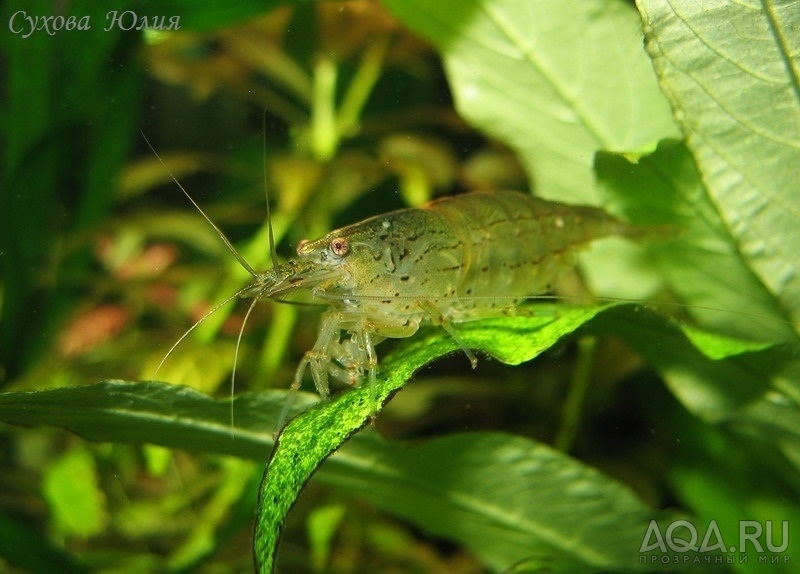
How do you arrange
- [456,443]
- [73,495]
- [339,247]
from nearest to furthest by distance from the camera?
[456,443]
[339,247]
[73,495]

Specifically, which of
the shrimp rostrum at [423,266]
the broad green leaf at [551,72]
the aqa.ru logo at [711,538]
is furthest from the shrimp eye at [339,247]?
the aqa.ru logo at [711,538]

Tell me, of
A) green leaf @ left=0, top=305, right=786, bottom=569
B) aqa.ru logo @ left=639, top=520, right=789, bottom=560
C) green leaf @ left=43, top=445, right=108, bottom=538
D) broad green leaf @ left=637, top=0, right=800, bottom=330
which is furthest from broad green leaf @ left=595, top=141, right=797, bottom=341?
green leaf @ left=43, top=445, right=108, bottom=538

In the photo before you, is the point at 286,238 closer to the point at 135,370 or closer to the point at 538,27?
the point at 135,370

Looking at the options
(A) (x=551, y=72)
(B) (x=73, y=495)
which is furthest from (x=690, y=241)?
(B) (x=73, y=495)

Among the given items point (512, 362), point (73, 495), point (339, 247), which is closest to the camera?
point (512, 362)

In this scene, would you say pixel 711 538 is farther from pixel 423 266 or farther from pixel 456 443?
pixel 423 266

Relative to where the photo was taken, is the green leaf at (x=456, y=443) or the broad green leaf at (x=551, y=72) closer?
the green leaf at (x=456, y=443)

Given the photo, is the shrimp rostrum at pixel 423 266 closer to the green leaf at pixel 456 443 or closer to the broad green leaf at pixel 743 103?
the green leaf at pixel 456 443
